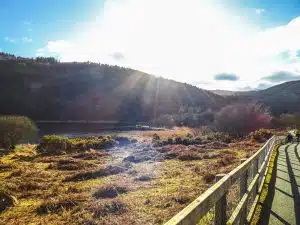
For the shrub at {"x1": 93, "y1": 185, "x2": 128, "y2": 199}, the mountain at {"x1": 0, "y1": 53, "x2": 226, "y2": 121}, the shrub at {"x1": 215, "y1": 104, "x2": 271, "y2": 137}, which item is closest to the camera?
the shrub at {"x1": 93, "y1": 185, "x2": 128, "y2": 199}

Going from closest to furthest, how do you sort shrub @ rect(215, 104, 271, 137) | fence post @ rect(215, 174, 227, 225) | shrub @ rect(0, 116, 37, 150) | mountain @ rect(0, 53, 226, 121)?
fence post @ rect(215, 174, 227, 225) < shrub @ rect(0, 116, 37, 150) < shrub @ rect(215, 104, 271, 137) < mountain @ rect(0, 53, 226, 121)

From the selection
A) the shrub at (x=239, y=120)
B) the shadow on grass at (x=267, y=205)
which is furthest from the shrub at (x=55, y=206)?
the shrub at (x=239, y=120)

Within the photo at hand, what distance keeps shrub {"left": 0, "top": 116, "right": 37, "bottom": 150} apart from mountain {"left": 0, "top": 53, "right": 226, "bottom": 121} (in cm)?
7377

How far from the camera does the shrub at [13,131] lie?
35219 millimetres

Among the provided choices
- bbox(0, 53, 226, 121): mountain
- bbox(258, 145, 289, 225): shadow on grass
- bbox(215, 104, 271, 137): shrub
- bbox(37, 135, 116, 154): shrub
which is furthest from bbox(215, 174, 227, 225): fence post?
bbox(0, 53, 226, 121): mountain

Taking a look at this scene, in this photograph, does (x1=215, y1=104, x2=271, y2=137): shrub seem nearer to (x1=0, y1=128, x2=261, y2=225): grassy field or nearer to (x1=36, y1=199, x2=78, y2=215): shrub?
(x1=0, y1=128, x2=261, y2=225): grassy field

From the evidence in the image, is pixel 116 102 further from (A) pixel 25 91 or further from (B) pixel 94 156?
(B) pixel 94 156

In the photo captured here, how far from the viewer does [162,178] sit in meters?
15.6

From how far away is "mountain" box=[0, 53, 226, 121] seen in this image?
116 meters

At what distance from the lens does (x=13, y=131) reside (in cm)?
3634

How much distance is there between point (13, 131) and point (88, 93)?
304 feet

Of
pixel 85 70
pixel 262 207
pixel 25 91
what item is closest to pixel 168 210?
pixel 262 207

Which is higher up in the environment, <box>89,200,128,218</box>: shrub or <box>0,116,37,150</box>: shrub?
<box>0,116,37,150</box>: shrub

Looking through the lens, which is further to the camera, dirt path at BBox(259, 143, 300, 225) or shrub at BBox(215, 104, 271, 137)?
shrub at BBox(215, 104, 271, 137)
